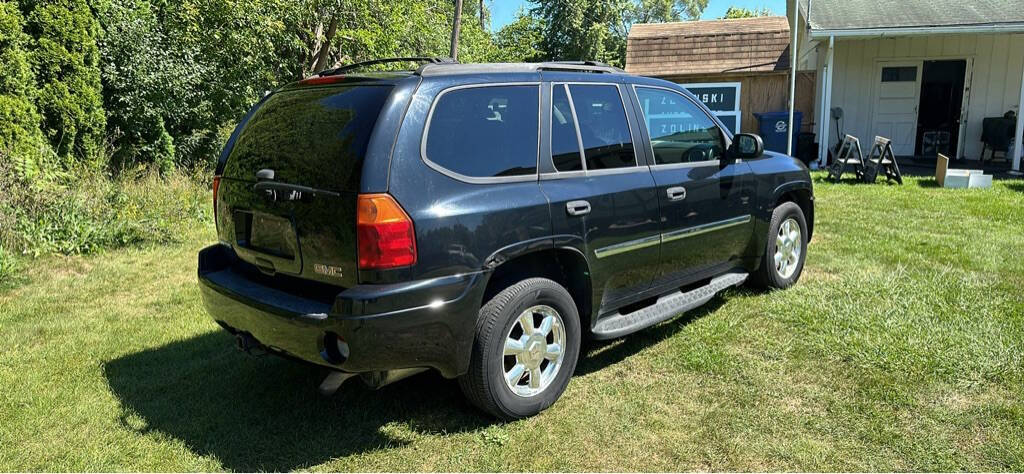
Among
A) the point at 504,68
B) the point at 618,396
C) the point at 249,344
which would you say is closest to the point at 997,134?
the point at 618,396

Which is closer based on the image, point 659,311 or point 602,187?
point 602,187

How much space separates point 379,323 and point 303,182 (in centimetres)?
77

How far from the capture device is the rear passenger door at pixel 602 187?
3611 mm

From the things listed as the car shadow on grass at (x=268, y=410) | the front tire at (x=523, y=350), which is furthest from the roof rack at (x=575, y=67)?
the car shadow on grass at (x=268, y=410)

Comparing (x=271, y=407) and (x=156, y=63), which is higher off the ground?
(x=156, y=63)

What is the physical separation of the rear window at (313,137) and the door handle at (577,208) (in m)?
1.09

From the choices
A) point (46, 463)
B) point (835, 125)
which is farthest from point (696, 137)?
point (835, 125)

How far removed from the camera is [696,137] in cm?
469

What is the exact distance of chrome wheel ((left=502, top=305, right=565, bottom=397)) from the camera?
3.44m

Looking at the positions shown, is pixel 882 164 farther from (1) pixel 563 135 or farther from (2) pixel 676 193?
(1) pixel 563 135

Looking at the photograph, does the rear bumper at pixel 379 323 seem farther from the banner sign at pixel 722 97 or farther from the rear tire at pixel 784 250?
the banner sign at pixel 722 97

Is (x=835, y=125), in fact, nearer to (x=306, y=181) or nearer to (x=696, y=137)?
(x=696, y=137)

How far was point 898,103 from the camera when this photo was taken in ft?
48.8

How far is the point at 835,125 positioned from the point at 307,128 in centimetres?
1442
